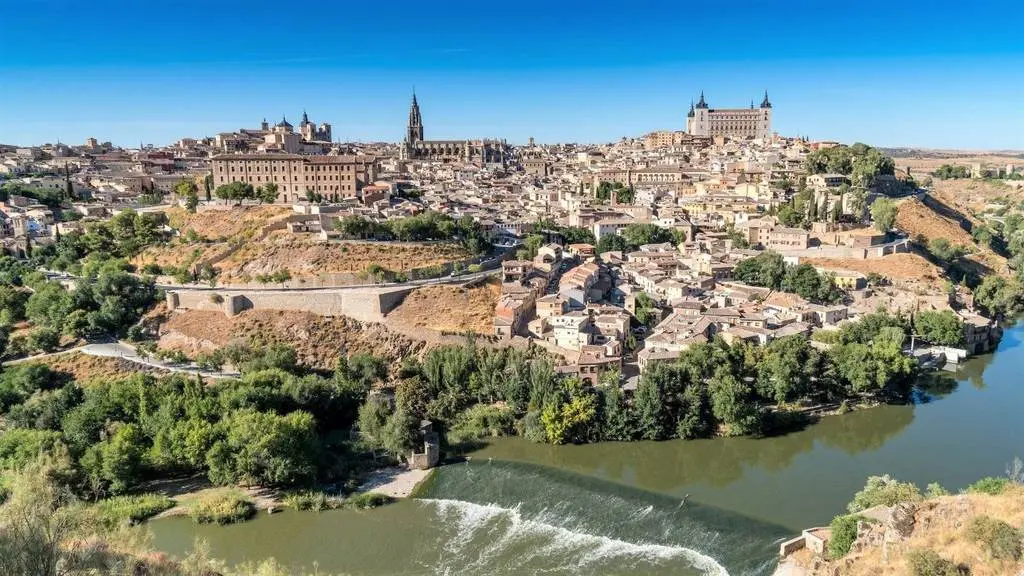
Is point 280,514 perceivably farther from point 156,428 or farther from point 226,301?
point 226,301

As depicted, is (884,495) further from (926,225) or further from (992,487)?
(926,225)

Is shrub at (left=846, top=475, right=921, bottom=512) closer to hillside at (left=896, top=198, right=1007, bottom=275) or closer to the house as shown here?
the house

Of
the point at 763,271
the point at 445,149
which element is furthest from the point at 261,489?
the point at 445,149

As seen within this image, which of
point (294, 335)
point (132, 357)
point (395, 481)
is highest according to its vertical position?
point (294, 335)

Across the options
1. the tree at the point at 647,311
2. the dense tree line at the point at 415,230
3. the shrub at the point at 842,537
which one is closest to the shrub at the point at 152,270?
the dense tree line at the point at 415,230

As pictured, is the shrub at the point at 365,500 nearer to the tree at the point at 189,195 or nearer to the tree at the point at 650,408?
the tree at the point at 650,408

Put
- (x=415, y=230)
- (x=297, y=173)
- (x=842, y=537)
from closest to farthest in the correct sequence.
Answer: (x=842, y=537) → (x=415, y=230) → (x=297, y=173)

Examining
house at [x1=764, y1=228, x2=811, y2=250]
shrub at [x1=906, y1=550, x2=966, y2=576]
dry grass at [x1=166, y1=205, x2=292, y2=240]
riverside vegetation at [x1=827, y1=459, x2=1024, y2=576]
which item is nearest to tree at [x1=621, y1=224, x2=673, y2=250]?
house at [x1=764, y1=228, x2=811, y2=250]
